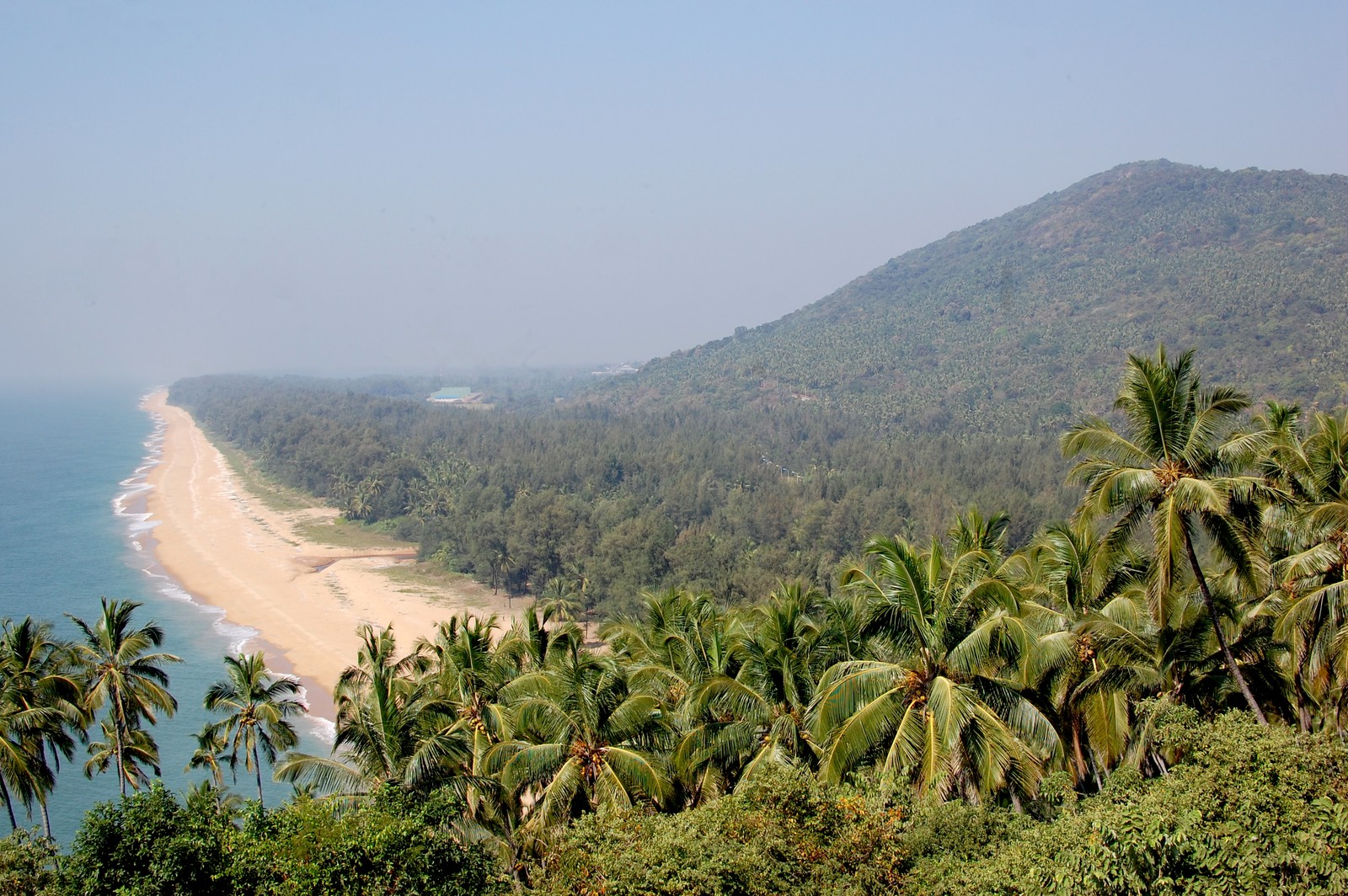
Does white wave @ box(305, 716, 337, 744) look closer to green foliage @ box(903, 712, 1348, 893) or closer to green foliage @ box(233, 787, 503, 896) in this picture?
green foliage @ box(233, 787, 503, 896)

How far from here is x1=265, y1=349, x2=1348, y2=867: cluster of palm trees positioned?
47.4 ft

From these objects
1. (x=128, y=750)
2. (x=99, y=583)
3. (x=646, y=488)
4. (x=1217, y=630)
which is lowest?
(x=646, y=488)

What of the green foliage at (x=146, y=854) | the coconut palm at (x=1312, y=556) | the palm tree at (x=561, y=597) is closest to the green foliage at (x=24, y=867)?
the green foliage at (x=146, y=854)

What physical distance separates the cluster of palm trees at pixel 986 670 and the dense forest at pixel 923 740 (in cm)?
6

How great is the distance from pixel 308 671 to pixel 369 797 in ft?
133

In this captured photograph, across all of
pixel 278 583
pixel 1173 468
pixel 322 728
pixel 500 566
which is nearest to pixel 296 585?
pixel 278 583

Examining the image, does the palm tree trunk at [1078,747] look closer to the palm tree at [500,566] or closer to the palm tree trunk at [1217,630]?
the palm tree trunk at [1217,630]

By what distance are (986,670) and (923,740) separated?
1787 millimetres

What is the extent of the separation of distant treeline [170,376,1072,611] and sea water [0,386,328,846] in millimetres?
21520

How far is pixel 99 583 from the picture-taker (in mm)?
72812

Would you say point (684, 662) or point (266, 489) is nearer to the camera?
point (684, 662)

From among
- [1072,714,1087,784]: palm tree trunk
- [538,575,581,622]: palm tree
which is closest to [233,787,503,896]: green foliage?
[1072,714,1087,784]: palm tree trunk

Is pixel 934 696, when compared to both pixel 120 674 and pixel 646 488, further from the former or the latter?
pixel 646 488

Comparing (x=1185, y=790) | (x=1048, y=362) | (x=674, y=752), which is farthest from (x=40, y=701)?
(x=1048, y=362)
